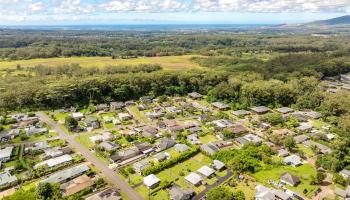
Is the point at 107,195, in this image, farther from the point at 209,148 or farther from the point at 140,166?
the point at 209,148

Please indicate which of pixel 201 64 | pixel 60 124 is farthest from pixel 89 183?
pixel 201 64

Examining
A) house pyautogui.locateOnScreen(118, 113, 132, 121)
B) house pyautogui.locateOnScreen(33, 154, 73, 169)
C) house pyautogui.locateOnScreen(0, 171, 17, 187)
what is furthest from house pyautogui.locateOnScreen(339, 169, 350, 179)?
house pyautogui.locateOnScreen(0, 171, 17, 187)

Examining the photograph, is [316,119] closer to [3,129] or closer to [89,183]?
[89,183]

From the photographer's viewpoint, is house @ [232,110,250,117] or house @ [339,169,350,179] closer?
house @ [339,169,350,179]

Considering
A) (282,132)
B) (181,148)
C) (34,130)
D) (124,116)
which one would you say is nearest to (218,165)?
(181,148)

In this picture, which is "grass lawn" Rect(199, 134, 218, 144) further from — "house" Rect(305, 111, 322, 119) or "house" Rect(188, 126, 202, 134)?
"house" Rect(305, 111, 322, 119)

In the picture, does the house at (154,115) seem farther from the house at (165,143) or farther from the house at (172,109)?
the house at (165,143)

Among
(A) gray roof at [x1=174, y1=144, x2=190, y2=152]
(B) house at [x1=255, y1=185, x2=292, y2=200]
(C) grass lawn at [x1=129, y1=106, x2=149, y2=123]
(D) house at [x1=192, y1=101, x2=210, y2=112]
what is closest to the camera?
(B) house at [x1=255, y1=185, x2=292, y2=200]
